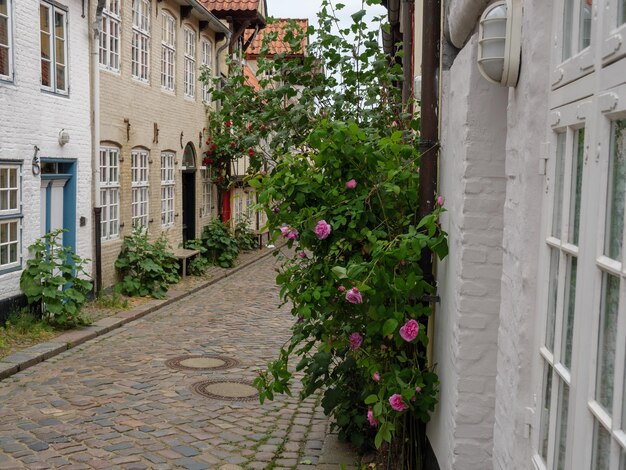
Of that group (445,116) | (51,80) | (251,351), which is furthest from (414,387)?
(51,80)

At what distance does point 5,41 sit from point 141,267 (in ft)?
16.7

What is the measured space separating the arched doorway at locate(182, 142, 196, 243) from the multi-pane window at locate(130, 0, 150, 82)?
11.4ft

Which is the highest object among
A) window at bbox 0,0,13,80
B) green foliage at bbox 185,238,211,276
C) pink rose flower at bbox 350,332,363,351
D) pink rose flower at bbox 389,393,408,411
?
window at bbox 0,0,13,80

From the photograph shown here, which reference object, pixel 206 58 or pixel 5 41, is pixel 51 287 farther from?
pixel 206 58

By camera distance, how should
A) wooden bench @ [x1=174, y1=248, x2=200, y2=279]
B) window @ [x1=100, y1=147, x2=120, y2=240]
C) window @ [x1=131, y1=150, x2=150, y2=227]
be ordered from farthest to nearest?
wooden bench @ [x1=174, y1=248, x2=200, y2=279] → window @ [x1=131, y1=150, x2=150, y2=227] → window @ [x1=100, y1=147, x2=120, y2=240]

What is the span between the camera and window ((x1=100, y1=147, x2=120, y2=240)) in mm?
13406

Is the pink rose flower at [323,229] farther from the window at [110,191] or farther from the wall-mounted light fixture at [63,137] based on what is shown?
the window at [110,191]

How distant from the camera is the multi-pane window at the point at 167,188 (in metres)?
16.7

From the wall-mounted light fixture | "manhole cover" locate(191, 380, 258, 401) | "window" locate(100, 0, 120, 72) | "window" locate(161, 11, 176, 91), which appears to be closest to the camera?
"manhole cover" locate(191, 380, 258, 401)

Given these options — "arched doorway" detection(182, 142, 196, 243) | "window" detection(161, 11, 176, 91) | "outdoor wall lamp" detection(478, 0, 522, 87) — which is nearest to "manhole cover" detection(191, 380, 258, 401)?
"outdoor wall lamp" detection(478, 0, 522, 87)

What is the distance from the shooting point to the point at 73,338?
384 inches

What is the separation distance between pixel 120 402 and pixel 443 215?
3.95 metres

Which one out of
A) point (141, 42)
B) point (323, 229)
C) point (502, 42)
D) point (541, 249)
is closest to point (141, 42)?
point (141, 42)

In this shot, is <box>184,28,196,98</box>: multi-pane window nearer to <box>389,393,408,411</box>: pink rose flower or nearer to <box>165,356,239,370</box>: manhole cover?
A: <box>165,356,239,370</box>: manhole cover
